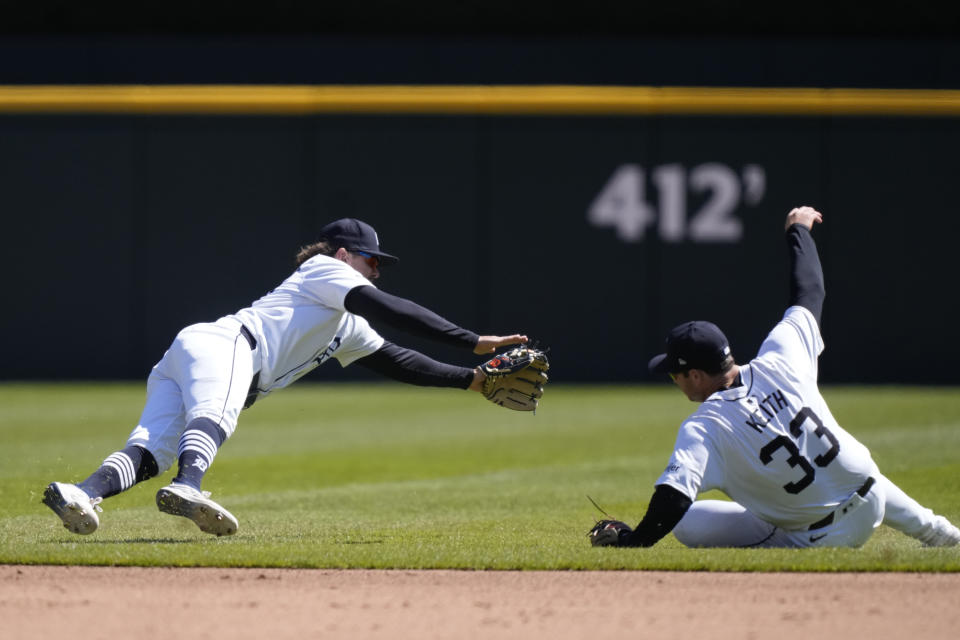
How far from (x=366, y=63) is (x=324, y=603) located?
13.5 m

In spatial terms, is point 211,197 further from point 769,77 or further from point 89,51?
point 769,77

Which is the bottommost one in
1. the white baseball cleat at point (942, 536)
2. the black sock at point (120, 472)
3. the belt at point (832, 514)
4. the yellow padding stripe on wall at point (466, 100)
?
the yellow padding stripe on wall at point (466, 100)

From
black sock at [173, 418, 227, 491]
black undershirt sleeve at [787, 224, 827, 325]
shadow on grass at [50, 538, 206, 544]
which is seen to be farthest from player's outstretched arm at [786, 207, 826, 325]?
shadow on grass at [50, 538, 206, 544]

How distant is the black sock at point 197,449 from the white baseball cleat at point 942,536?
2645mm

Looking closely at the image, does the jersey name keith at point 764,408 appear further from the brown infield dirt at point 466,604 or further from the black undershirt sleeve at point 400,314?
the black undershirt sleeve at point 400,314

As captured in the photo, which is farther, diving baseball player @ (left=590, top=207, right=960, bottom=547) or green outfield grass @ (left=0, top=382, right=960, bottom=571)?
green outfield grass @ (left=0, top=382, right=960, bottom=571)

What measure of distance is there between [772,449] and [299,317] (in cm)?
194

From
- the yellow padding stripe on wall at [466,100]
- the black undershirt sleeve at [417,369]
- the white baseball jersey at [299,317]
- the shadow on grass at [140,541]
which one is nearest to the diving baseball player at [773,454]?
the black undershirt sleeve at [417,369]

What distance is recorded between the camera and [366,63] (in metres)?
17.0

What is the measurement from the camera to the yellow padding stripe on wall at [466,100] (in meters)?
16.9

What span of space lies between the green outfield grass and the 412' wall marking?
222 cm

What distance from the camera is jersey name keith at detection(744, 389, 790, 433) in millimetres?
4723

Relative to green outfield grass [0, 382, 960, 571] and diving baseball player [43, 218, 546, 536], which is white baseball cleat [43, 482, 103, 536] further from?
green outfield grass [0, 382, 960, 571]

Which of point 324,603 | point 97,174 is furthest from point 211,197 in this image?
point 324,603
